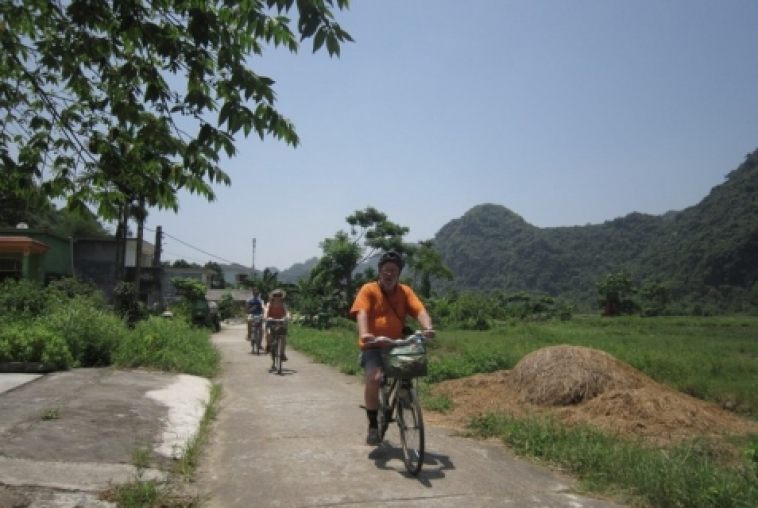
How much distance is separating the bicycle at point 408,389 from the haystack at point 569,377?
4.12 metres

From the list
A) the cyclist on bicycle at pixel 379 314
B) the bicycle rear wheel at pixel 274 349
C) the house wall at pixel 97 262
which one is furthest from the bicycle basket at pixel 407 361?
the house wall at pixel 97 262

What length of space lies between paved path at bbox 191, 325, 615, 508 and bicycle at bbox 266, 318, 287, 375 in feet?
14.5

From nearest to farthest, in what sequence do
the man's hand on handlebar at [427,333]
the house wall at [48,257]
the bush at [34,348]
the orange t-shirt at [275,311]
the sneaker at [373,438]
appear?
1. the man's hand on handlebar at [427,333]
2. the sneaker at [373,438]
3. the bush at [34,348]
4. the orange t-shirt at [275,311]
5. the house wall at [48,257]

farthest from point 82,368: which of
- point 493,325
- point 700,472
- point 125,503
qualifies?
point 493,325

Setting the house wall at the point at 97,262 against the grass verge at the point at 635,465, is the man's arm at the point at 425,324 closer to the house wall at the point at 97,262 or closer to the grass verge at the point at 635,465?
the grass verge at the point at 635,465

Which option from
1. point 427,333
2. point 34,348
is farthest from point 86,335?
point 427,333

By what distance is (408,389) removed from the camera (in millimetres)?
5609

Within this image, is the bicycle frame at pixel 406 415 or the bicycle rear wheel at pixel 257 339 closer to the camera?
the bicycle frame at pixel 406 415

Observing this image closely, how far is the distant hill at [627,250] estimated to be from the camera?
69500mm

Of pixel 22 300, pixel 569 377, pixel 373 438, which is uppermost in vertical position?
pixel 22 300

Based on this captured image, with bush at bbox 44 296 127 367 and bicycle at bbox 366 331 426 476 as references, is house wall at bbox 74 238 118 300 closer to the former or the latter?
bush at bbox 44 296 127 367

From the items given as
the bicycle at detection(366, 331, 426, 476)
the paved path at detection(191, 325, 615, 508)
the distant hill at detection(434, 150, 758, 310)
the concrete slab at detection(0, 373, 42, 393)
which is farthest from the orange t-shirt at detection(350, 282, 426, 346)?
the distant hill at detection(434, 150, 758, 310)

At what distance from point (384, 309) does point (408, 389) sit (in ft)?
2.78

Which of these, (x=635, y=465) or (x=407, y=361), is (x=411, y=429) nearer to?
(x=407, y=361)
